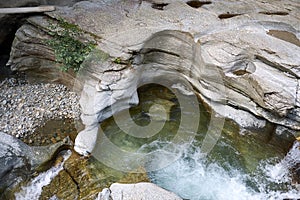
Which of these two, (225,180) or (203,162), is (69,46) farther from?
(225,180)

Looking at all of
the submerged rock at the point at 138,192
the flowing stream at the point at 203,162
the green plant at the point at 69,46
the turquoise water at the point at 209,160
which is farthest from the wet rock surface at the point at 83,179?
the green plant at the point at 69,46

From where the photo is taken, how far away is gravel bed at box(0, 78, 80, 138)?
18.0 feet

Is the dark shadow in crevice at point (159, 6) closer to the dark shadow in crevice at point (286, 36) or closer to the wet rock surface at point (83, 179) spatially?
the dark shadow in crevice at point (286, 36)

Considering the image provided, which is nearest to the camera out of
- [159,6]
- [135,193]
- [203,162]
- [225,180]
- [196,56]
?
[135,193]

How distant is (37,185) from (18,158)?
0.51 meters

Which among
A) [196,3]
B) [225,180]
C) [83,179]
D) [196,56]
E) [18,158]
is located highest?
[196,3]

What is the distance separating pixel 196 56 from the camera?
18.4ft

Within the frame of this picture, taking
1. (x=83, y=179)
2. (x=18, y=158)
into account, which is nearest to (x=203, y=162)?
(x=83, y=179)

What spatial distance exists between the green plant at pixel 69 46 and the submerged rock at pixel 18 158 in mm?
1368

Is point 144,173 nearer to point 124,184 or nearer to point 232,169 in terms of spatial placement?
point 124,184

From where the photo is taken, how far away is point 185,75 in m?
5.98

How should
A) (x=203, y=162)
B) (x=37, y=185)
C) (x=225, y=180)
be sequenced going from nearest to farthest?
1. (x=37, y=185)
2. (x=225, y=180)
3. (x=203, y=162)

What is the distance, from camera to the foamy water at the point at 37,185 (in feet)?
15.3

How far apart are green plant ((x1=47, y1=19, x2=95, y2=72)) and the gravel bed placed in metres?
0.66
